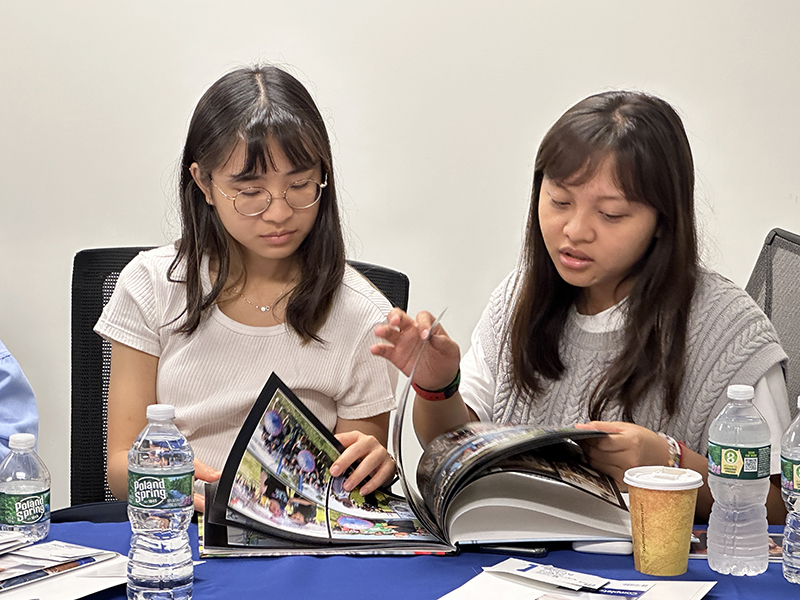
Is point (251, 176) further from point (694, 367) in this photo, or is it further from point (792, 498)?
point (792, 498)

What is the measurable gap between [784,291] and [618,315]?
1.17 ft

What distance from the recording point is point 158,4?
2.19 m

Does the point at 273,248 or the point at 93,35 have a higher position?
the point at 93,35

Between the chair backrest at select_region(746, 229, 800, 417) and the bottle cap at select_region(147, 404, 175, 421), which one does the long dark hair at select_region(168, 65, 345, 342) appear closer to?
the bottle cap at select_region(147, 404, 175, 421)

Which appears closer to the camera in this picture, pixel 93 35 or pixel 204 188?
pixel 204 188

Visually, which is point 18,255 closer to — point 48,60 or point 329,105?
point 48,60

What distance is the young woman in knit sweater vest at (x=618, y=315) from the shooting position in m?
1.17

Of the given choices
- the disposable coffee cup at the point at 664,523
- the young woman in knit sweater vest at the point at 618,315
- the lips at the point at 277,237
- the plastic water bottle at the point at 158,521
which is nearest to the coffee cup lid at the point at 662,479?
the disposable coffee cup at the point at 664,523

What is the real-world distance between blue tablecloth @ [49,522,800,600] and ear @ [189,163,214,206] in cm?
65

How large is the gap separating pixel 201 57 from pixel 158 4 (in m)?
0.17

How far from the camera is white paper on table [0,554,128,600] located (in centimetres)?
75

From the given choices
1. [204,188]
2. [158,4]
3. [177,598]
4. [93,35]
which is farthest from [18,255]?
[177,598]

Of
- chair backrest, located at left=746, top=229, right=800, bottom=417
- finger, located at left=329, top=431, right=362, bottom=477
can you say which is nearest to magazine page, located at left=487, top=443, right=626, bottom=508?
finger, located at left=329, top=431, right=362, bottom=477

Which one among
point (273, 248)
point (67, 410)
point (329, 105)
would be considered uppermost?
point (329, 105)
